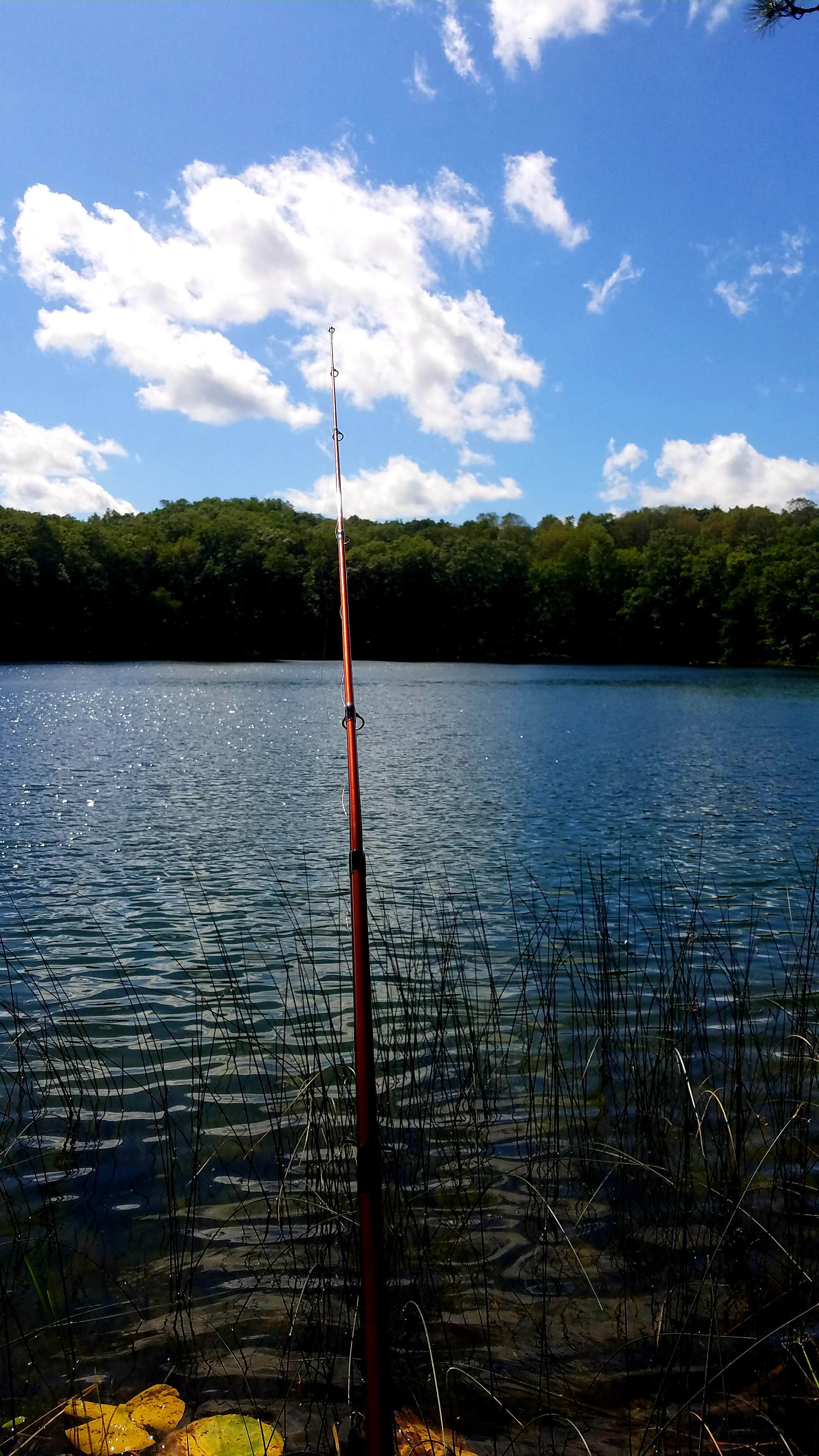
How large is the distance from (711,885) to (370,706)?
3366cm

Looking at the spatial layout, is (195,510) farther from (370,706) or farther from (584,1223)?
(584,1223)

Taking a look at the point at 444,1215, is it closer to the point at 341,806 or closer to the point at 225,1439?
the point at 225,1439

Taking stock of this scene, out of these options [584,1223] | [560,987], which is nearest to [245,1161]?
[584,1223]

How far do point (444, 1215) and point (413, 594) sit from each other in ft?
347

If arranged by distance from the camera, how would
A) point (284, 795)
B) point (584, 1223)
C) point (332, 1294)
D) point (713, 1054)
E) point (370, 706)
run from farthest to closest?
point (370, 706)
point (284, 795)
point (713, 1054)
point (584, 1223)
point (332, 1294)

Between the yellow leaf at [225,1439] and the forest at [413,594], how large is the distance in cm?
8586

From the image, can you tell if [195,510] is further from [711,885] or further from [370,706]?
[711,885]

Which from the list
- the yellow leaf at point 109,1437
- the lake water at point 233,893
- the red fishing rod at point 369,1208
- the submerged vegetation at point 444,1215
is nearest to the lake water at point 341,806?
the lake water at point 233,893

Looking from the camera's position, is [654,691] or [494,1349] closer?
[494,1349]

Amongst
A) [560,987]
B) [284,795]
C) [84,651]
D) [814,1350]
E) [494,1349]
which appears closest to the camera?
[814,1350]

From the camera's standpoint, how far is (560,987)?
8148 mm

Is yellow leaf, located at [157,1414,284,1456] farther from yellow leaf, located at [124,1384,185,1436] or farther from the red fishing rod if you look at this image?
the red fishing rod

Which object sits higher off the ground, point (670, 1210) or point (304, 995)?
point (304, 995)

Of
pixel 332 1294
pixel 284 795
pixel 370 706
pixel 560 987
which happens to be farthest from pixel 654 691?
pixel 332 1294
